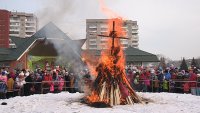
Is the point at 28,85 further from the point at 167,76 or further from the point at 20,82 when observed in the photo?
the point at 167,76

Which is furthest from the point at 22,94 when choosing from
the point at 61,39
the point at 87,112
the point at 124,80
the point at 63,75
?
the point at 61,39

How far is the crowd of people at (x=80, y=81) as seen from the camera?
22.0 metres

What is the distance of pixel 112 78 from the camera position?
17141mm

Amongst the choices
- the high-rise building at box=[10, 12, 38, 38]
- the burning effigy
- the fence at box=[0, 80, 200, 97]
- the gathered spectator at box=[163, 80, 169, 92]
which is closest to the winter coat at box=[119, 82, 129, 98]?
the burning effigy

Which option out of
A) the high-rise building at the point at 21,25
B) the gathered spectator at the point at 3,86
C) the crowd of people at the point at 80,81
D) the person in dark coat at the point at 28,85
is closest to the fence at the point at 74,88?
the crowd of people at the point at 80,81

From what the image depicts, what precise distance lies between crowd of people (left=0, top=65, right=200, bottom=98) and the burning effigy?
16.4 feet

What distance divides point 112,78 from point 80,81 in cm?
764

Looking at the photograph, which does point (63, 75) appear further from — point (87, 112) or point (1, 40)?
point (1, 40)

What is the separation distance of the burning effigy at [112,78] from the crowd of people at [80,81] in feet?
16.4

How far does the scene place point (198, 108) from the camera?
1545cm

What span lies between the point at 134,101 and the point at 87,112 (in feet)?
12.6

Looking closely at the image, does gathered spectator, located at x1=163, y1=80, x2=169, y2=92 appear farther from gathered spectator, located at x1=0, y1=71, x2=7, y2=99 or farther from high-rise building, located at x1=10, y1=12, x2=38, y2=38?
high-rise building, located at x1=10, y1=12, x2=38, y2=38

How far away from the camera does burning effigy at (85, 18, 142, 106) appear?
16672mm

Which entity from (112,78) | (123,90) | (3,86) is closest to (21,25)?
(3,86)
